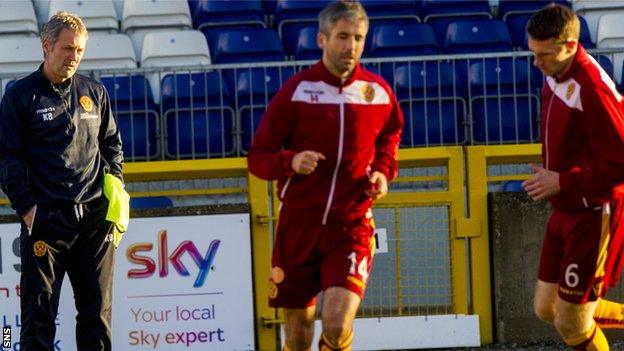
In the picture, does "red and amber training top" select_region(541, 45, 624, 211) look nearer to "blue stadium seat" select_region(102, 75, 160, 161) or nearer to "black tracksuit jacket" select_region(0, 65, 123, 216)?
"black tracksuit jacket" select_region(0, 65, 123, 216)

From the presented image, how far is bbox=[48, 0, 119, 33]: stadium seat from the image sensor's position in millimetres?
13555

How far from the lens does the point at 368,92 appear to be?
21.4 feet

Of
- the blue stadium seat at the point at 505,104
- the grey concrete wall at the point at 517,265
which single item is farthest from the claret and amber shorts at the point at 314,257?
the blue stadium seat at the point at 505,104

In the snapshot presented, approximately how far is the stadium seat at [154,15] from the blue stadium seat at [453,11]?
2616mm

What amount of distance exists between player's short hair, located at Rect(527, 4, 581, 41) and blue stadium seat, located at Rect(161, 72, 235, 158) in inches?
181

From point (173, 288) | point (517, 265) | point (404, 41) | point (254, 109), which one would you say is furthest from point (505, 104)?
point (173, 288)

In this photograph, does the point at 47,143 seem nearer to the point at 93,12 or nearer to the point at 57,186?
the point at 57,186

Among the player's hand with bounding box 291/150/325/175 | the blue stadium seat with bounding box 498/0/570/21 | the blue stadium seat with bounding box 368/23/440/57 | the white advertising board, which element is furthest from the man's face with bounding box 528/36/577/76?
the blue stadium seat with bounding box 498/0/570/21

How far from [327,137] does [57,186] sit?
1.62 meters

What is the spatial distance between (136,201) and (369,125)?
4124 millimetres

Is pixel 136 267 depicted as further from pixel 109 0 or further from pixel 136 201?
pixel 109 0

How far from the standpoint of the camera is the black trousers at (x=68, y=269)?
275 inches

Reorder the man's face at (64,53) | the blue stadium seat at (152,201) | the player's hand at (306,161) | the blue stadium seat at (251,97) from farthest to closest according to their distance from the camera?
the blue stadium seat at (251,97)
the blue stadium seat at (152,201)
the man's face at (64,53)
the player's hand at (306,161)

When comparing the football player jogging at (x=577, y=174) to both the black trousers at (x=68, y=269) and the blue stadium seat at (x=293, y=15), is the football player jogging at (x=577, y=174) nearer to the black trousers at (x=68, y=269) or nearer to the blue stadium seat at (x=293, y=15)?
the black trousers at (x=68, y=269)
